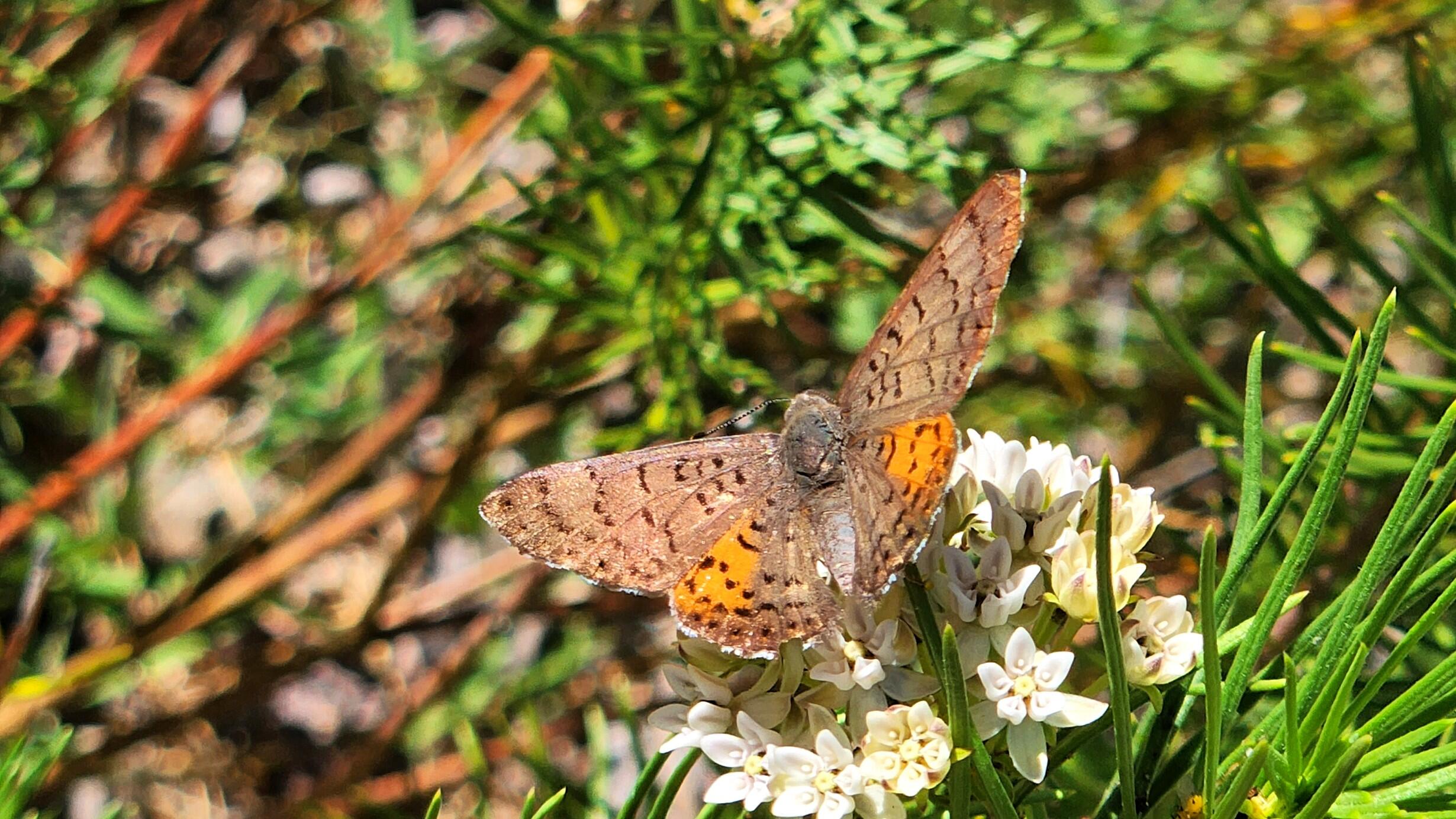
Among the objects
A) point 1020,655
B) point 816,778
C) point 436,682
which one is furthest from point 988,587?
point 436,682

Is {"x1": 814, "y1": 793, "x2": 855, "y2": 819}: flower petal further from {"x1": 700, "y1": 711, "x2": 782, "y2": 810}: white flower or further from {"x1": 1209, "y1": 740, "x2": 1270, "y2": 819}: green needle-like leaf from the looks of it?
{"x1": 1209, "y1": 740, "x2": 1270, "y2": 819}: green needle-like leaf

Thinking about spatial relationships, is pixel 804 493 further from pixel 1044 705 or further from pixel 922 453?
pixel 1044 705

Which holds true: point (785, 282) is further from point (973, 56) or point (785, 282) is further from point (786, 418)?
point (973, 56)

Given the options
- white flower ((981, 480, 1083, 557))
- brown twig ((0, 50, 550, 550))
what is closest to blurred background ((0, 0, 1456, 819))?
brown twig ((0, 50, 550, 550))

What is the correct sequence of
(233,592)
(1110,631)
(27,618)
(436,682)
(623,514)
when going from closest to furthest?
1. (1110,631)
2. (623,514)
3. (27,618)
4. (233,592)
5. (436,682)

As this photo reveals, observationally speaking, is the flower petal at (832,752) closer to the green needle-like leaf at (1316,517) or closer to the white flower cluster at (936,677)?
the white flower cluster at (936,677)

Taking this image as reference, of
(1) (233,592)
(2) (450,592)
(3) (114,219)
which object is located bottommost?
(2) (450,592)

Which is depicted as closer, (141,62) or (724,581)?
(724,581)

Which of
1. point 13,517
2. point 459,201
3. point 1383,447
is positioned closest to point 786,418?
point 1383,447
